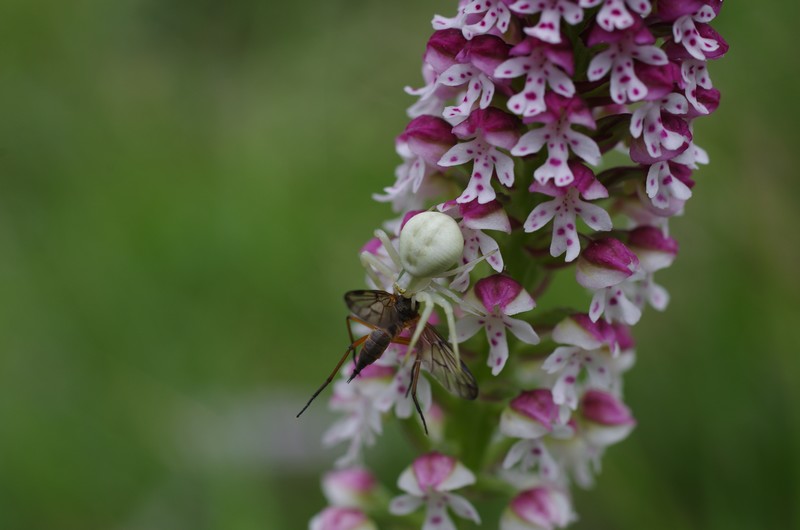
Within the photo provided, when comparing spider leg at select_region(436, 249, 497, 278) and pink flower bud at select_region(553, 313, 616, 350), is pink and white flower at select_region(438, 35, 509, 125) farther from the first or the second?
pink flower bud at select_region(553, 313, 616, 350)

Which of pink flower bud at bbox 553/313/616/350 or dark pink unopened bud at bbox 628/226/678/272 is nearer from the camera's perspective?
pink flower bud at bbox 553/313/616/350

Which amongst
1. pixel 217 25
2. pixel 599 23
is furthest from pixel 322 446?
pixel 217 25

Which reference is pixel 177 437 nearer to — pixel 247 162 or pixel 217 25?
pixel 247 162

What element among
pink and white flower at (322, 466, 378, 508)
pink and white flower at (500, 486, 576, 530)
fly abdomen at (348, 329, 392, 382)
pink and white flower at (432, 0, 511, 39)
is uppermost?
pink and white flower at (432, 0, 511, 39)

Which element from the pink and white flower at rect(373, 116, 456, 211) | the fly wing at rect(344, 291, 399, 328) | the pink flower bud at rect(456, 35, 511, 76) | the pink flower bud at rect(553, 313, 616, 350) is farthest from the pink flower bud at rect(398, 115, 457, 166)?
the pink flower bud at rect(553, 313, 616, 350)

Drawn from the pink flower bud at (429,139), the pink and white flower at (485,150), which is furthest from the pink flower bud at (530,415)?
the pink flower bud at (429,139)

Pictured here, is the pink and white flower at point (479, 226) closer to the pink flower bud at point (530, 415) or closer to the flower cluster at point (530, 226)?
the flower cluster at point (530, 226)
